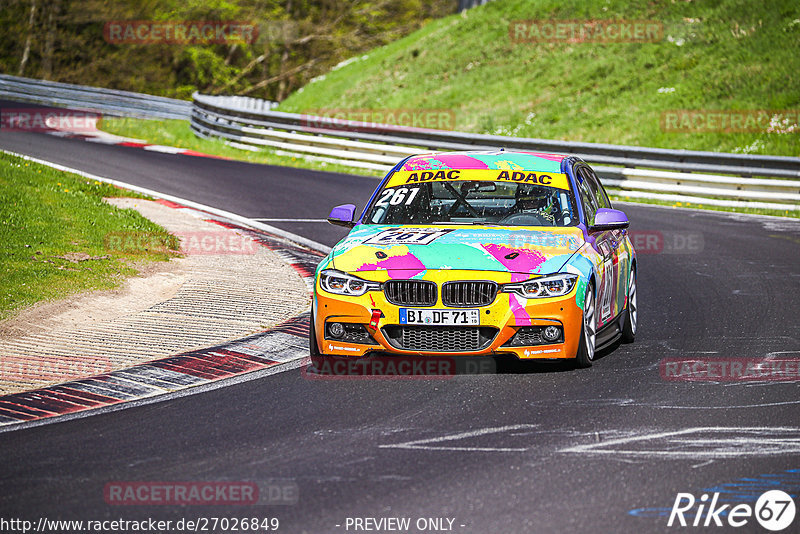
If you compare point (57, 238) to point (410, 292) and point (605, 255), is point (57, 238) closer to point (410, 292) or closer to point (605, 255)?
point (410, 292)

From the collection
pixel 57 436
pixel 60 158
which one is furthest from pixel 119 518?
pixel 60 158

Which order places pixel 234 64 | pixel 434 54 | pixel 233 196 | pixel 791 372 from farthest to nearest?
1. pixel 234 64
2. pixel 434 54
3. pixel 233 196
4. pixel 791 372

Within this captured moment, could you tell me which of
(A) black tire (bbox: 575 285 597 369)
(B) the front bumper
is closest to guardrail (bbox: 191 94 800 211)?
(A) black tire (bbox: 575 285 597 369)

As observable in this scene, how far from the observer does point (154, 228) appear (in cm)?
1434

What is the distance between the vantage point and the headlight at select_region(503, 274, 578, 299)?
7762 mm

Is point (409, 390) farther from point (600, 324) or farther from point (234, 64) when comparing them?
point (234, 64)

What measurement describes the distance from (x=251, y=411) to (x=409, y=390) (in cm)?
116

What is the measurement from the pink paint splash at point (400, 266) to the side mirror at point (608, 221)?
66.2 inches

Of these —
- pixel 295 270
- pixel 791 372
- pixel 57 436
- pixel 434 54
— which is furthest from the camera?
pixel 434 54

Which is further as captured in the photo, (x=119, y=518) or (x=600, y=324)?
(x=600, y=324)

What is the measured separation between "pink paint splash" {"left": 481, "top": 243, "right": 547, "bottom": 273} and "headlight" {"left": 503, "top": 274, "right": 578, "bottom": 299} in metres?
0.10

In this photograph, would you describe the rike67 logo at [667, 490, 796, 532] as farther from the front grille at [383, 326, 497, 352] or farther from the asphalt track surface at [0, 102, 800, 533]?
the front grille at [383, 326, 497, 352]

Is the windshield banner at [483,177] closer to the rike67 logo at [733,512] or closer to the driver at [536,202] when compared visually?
the driver at [536,202]

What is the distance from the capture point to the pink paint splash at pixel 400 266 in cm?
784
